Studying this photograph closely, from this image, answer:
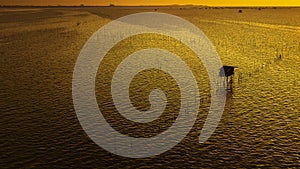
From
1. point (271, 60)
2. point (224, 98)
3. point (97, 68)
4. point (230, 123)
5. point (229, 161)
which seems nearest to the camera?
point (229, 161)

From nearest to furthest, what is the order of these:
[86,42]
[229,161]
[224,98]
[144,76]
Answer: [229,161] < [224,98] < [144,76] < [86,42]

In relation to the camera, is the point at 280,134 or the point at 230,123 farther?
the point at 230,123

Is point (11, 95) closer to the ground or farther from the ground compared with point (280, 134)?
farther from the ground

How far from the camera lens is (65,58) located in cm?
7812

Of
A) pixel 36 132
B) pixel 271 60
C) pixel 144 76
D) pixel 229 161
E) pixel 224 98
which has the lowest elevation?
pixel 229 161

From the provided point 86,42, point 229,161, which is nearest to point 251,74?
point 229,161

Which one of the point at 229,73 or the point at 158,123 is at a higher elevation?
the point at 229,73

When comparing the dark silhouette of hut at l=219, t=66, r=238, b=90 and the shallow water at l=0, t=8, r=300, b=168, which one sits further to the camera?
the dark silhouette of hut at l=219, t=66, r=238, b=90

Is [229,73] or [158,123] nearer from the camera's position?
[158,123]

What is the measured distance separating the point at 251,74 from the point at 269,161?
3340cm

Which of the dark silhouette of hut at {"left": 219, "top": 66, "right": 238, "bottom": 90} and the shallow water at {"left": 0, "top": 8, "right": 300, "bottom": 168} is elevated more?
the dark silhouette of hut at {"left": 219, "top": 66, "right": 238, "bottom": 90}

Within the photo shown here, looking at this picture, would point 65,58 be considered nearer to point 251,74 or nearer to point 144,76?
point 144,76

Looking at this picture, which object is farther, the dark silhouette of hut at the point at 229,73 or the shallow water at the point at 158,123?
the dark silhouette of hut at the point at 229,73

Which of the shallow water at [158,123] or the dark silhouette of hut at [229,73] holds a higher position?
the dark silhouette of hut at [229,73]
